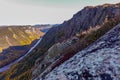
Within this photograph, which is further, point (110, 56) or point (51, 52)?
point (51, 52)

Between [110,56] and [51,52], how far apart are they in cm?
2354

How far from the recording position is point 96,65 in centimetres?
1126

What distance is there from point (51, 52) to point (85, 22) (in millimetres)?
108463

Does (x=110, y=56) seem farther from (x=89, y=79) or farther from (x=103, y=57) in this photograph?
(x=89, y=79)

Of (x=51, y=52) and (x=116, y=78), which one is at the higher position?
(x=116, y=78)

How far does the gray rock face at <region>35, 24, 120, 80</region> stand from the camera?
1076 centimetres

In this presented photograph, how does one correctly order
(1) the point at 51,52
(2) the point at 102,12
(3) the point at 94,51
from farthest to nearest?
(2) the point at 102,12, (1) the point at 51,52, (3) the point at 94,51

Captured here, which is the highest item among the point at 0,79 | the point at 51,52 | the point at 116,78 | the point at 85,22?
the point at 116,78

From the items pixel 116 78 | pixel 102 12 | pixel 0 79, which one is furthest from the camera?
pixel 0 79

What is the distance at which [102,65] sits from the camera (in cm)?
1115

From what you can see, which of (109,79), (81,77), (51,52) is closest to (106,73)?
(109,79)

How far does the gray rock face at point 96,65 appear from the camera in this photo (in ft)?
35.3

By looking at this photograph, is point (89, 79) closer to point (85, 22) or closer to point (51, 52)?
point (51, 52)

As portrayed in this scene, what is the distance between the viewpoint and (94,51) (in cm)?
1270
